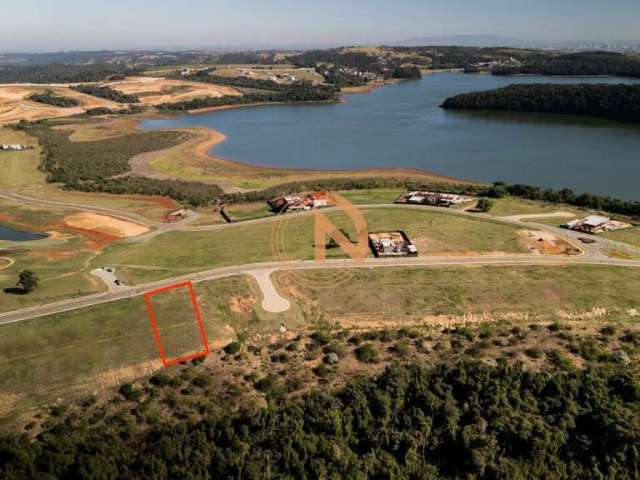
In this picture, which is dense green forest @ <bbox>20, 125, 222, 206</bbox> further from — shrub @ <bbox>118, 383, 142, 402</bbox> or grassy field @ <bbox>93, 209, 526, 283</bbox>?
shrub @ <bbox>118, 383, 142, 402</bbox>

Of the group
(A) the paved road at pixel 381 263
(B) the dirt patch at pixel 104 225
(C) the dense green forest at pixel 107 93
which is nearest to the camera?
(A) the paved road at pixel 381 263

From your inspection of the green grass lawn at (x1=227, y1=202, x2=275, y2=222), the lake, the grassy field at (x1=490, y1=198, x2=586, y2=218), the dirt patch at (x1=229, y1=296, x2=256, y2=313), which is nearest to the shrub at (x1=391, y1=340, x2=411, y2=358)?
the dirt patch at (x1=229, y1=296, x2=256, y2=313)

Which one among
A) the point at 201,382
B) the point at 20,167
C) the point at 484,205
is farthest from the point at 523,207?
the point at 20,167

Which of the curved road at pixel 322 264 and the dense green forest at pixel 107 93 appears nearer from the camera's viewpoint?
the curved road at pixel 322 264

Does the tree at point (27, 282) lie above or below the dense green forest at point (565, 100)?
below

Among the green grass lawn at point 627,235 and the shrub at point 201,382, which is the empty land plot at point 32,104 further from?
the green grass lawn at point 627,235

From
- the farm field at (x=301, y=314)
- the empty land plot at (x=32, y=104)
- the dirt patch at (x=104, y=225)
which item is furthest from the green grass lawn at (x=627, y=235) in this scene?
the empty land plot at (x=32, y=104)

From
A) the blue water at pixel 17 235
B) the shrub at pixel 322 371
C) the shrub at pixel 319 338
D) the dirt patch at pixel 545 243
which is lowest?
the blue water at pixel 17 235

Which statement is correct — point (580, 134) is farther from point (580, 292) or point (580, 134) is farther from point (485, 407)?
point (485, 407)
